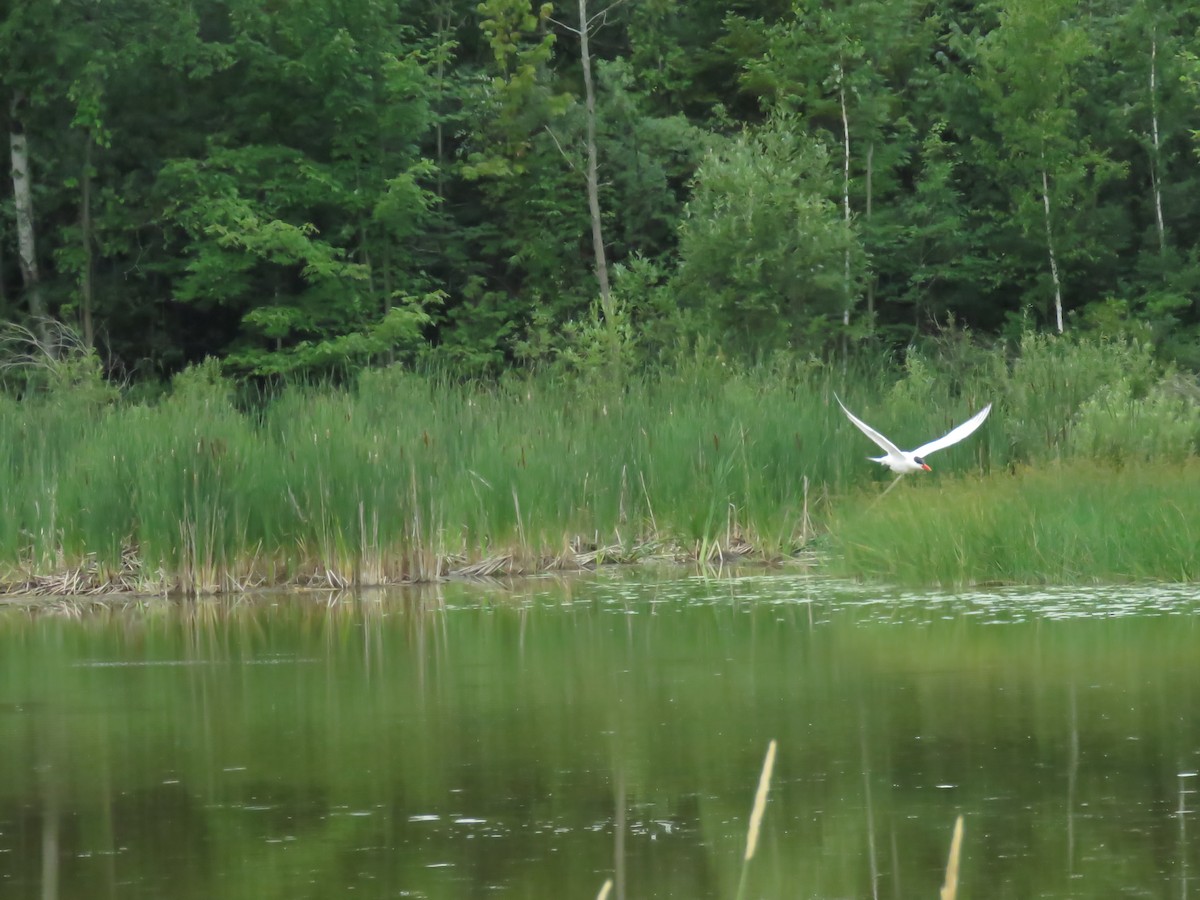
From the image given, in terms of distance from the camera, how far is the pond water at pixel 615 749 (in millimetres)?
5406

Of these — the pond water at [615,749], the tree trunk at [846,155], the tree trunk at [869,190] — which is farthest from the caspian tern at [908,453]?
the tree trunk at [869,190]

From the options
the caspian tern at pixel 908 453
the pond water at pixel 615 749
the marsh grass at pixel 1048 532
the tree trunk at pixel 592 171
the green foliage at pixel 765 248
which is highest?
the tree trunk at pixel 592 171

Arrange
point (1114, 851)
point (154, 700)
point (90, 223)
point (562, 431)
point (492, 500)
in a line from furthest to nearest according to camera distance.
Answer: point (90, 223) → point (562, 431) → point (492, 500) → point (154, 700) → point (1114, 851)

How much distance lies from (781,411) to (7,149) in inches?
674

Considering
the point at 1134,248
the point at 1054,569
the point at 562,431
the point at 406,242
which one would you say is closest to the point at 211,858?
the point at 1054,569

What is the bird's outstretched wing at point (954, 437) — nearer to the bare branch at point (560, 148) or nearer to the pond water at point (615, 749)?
the pond water at point (615, 749)

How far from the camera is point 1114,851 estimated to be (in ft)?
17.6

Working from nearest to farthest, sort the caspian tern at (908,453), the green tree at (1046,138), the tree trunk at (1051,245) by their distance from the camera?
the caspian tern at (908,453), the green tree at (1046,138), the tree trunk at (1051,245)

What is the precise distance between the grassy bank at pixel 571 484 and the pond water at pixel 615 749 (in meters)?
0.83

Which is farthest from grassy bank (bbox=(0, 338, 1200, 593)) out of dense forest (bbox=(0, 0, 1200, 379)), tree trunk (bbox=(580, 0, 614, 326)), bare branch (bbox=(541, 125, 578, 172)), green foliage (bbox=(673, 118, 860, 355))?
bare branch (bbox=(541, 125, 578, 172))

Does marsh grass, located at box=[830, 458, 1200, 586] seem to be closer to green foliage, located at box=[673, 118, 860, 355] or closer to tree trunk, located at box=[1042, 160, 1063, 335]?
green foliage, located at box=[673, 118, 860, 355]

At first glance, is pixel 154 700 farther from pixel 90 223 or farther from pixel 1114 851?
pixel 90 223

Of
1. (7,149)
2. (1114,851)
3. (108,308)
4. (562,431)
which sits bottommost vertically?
(1114,851)

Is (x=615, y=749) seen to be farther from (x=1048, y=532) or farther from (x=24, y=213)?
(x=24, y=213)
